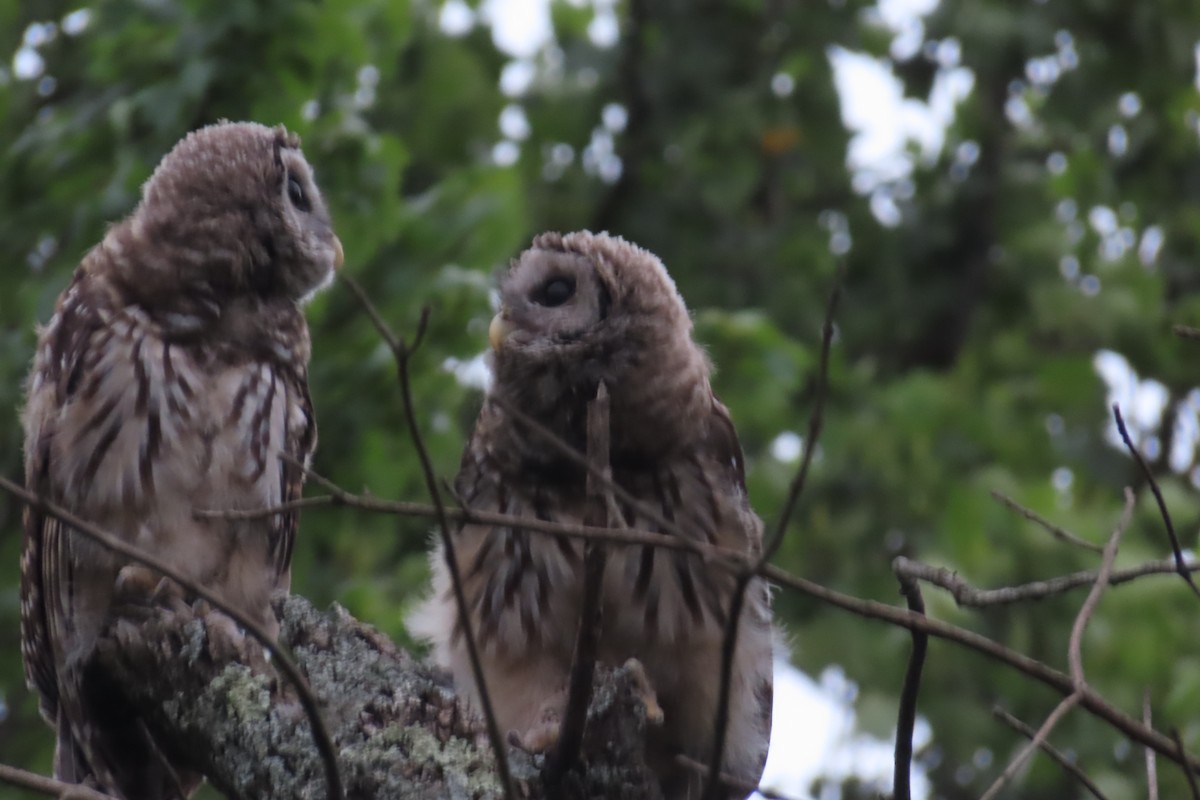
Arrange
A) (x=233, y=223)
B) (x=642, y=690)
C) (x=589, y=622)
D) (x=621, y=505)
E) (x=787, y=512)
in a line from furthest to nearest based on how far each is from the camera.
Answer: (x=233, y=223) < (x=621, y=505) < (x=642, y=690) < (x=589, y=622) < (x=787, y=512)

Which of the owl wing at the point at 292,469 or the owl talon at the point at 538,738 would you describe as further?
the owl wing at the point at 292,469

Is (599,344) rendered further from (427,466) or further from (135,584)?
(427,466)

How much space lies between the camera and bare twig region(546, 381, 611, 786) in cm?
247

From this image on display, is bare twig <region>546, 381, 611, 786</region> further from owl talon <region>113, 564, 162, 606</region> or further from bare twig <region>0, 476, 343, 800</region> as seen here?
owl talon <region>113, 564, 162, 606</region>

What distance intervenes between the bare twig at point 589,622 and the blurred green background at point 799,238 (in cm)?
282

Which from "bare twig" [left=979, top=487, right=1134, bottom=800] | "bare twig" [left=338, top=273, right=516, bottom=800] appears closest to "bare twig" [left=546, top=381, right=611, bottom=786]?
"bare twig" [left=338, top=273, right=516, bottom=800]

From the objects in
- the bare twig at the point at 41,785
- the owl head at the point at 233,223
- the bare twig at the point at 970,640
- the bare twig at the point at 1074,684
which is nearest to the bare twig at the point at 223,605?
the bare twig at the point at 41,785

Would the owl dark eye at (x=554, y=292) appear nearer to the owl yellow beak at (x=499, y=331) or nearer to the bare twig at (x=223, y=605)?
the owl yellow beak at (x=499, y=331)

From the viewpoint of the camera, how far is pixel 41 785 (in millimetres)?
2271

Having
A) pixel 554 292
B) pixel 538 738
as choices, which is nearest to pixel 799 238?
pixel 554 292

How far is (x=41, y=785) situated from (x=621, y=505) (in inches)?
64.8

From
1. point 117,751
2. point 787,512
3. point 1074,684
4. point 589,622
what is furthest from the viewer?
point 117,751

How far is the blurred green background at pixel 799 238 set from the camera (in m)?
5.79

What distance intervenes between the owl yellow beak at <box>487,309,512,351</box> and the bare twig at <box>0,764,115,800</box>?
5.99ft
